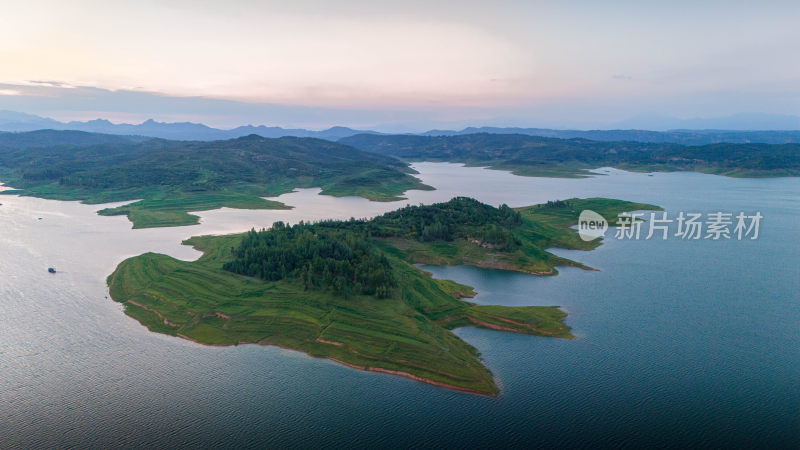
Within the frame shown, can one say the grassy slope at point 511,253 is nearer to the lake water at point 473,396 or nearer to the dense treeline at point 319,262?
the lake water at point 473,396

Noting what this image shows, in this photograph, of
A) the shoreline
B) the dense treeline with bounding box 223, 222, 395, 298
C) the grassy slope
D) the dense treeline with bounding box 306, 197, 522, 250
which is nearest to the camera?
the shoreline

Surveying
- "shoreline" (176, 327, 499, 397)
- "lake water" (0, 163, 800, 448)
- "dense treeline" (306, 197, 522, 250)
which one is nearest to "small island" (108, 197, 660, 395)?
"shoreline" (176, 327, 499, 397)

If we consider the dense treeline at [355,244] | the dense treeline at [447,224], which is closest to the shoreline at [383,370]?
the dense treeline at [355,244]

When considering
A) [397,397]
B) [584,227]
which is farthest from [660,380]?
[584,227]

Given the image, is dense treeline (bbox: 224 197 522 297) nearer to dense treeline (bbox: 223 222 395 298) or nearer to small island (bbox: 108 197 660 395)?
dense treeline (bbox: 223 222 395 298)

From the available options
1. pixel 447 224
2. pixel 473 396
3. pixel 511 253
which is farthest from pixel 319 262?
pixel 447 224

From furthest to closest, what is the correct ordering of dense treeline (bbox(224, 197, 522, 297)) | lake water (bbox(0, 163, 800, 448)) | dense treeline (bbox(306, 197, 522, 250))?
dense treeline (bbox(306, 197, 522, 250)), dense treeline (bbox(224, 197, 522, 297)), lake water (bbox(0, 163, 800, 448))

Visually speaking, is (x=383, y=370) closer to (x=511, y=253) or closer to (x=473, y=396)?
(x=473, y=396)
